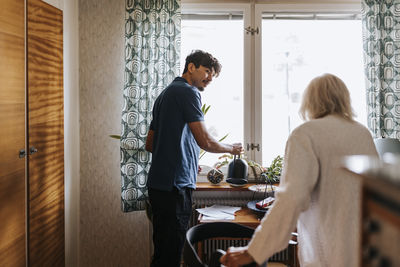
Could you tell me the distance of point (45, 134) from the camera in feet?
6.73

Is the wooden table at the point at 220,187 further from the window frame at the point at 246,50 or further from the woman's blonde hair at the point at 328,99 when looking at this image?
the woman's blonde hair at the point at 328,99

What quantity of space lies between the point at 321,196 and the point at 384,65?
1914 mm

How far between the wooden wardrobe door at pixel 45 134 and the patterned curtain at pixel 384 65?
2362 mm

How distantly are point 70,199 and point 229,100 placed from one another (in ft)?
5.09

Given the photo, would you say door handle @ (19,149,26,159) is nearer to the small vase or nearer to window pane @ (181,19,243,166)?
the small vase

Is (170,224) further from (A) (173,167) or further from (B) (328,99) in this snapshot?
(B) (328,99)

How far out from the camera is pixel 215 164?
9.01 ft

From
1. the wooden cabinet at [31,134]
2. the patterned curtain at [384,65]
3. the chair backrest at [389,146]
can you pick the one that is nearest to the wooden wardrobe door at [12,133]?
the wooden cabinet at [31,134]

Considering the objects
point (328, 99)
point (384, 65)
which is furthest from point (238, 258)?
point (384, 65)

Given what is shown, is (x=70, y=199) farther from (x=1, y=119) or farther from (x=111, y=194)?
(x=1, y=119)

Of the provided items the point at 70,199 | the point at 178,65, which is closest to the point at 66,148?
the point at 70,199

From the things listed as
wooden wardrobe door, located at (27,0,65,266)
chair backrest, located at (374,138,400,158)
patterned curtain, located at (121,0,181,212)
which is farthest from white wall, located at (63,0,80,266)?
chair backrest, located at (374,138,400,158)

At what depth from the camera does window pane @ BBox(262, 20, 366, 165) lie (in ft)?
9.11

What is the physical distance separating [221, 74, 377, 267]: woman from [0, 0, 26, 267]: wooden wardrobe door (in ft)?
3.97
